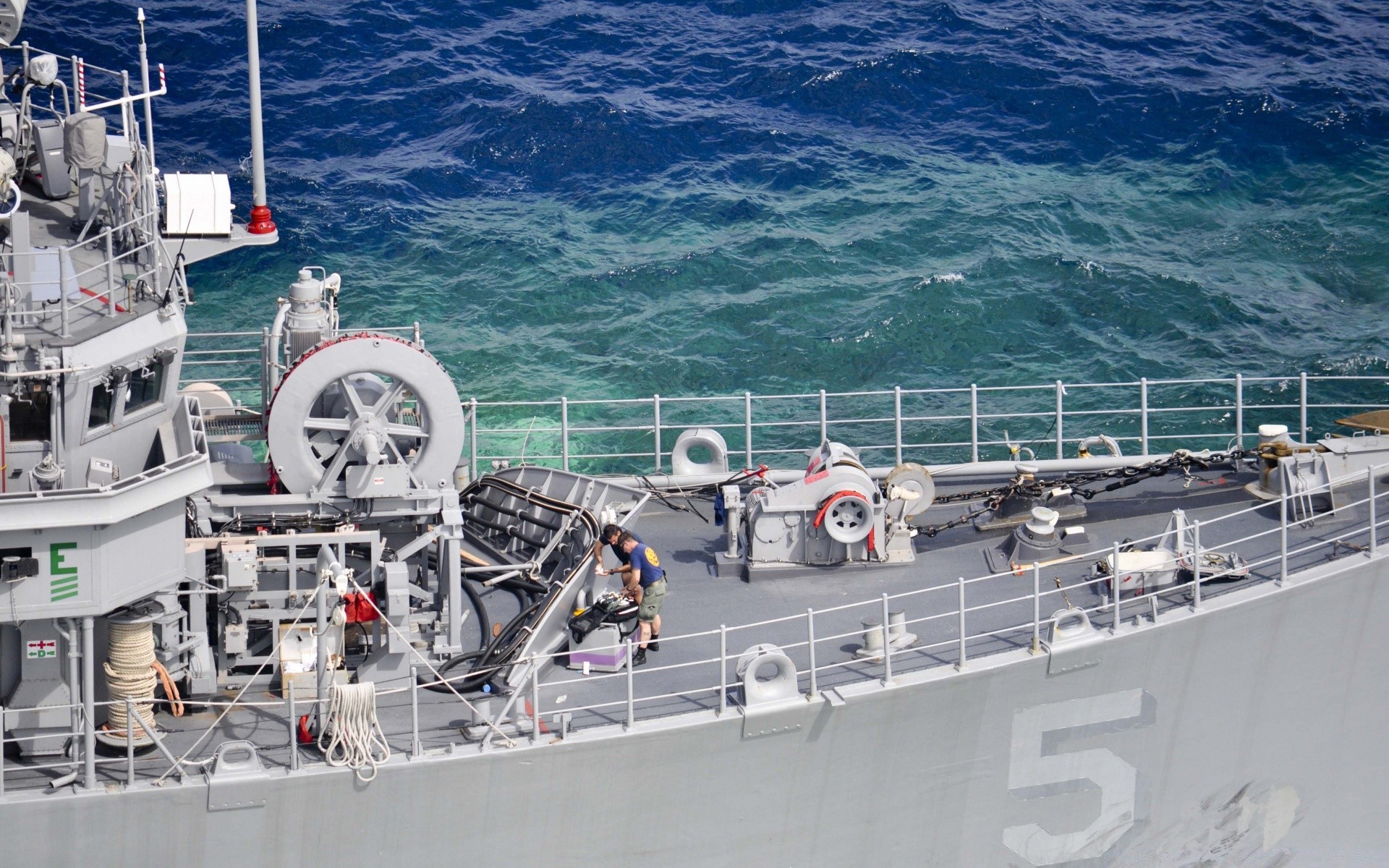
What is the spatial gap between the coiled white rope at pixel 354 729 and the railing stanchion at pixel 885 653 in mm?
4129

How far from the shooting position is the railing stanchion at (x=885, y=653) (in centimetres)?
1214

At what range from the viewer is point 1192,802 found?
13891 millimetres

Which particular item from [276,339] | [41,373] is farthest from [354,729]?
[276,339]

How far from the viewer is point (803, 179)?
119ft

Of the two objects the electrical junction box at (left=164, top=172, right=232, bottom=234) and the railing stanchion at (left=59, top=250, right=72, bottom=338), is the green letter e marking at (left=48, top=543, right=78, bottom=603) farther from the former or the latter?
the electrical junction box at (left=164, top=172, right=232, bottom=234)

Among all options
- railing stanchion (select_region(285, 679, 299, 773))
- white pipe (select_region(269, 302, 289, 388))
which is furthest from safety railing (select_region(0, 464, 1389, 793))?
white pipe (select_region(269, 302, 289, 388))

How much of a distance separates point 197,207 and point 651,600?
17.9ft

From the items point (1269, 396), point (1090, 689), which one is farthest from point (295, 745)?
point (1269, 396)

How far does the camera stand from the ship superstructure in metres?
11.3

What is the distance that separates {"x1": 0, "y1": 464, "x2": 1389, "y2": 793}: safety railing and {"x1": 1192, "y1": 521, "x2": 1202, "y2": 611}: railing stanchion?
0.06 ft

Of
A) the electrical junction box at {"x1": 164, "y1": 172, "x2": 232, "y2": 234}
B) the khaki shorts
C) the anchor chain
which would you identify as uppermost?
the electrical junction box at {"x1": 164, "y1": 172, "x2": 232, "y2": 234}

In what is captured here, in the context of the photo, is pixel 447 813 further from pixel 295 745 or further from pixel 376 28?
pixel 376 28

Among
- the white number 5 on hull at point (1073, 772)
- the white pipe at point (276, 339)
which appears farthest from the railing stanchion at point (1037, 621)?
the white pipe at point (276, 339)

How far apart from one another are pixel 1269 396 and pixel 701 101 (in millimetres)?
16756
